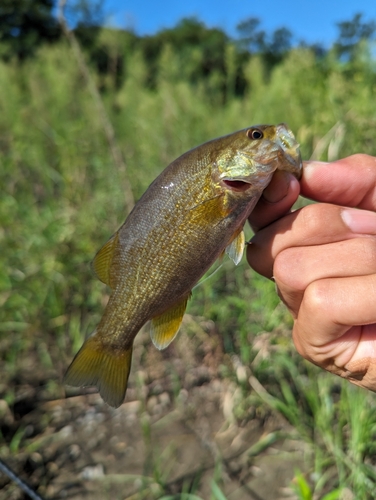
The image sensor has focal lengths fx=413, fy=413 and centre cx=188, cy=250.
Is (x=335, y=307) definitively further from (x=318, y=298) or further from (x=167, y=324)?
(x=167, y=324)

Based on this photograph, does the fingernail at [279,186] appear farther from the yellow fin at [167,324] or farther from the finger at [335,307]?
the yellow fin at [167,324]

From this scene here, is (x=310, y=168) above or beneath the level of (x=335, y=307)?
above

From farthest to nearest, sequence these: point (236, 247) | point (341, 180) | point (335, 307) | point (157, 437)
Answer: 1. point (157, 437)
2. point (341, 180)
3. point (236, 247)
4. point (335, 307)

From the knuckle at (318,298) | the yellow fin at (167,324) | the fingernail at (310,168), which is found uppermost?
the fingernail at (310,168)

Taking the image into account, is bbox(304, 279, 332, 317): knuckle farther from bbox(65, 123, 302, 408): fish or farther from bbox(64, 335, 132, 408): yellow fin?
bbox(64, 335, 132, 408): yellow fin

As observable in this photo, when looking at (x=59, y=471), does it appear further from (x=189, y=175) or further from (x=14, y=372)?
(x=189, y=175)

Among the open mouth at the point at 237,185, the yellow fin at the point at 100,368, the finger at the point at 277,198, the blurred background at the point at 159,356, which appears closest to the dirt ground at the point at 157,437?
the blurred background at the point at 159,356

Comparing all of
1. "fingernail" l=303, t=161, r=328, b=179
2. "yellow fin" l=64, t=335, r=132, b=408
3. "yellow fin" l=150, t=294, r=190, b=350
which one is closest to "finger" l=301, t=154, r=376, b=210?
"fingernail" l=303, t=161, r=328, b=179

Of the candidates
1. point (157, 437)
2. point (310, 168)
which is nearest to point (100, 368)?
point (310, 168)
